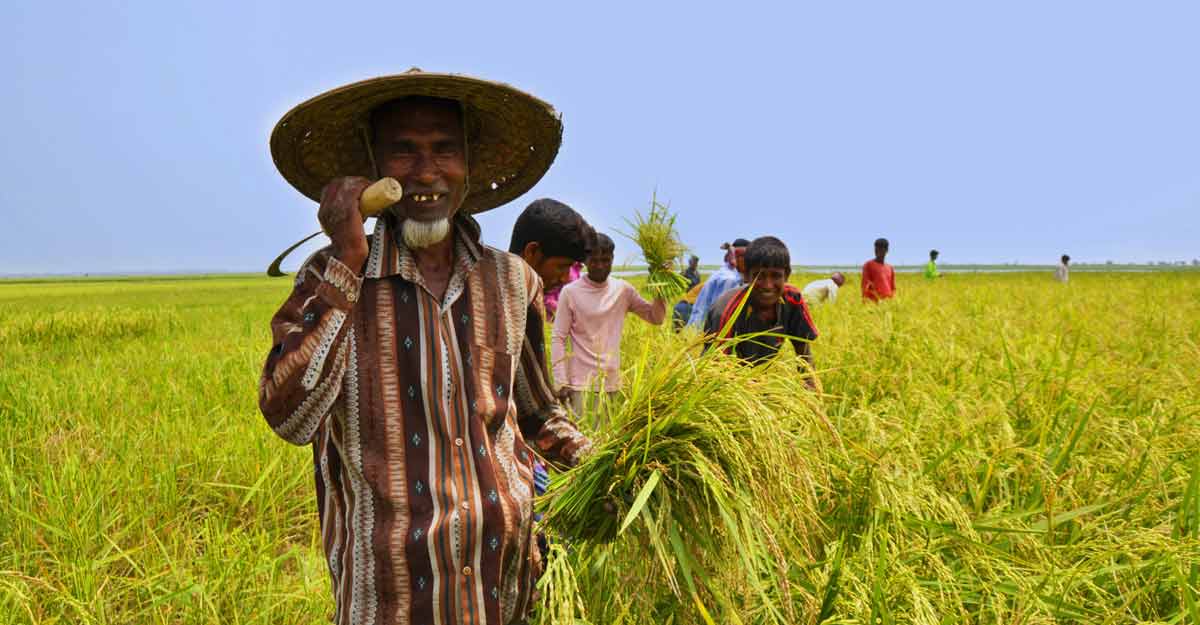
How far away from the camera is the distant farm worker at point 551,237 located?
7.98ft

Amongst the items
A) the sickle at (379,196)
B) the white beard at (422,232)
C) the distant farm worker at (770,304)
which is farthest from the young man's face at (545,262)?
the sickle at (379,196)

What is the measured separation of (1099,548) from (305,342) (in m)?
2.30

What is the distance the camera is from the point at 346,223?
1040mm

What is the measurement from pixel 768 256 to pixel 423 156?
6.97 feet

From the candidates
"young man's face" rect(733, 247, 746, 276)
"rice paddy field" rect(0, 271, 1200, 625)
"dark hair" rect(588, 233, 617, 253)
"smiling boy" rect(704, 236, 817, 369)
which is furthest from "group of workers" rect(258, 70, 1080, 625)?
"young man's face" rect(733, 247, 746, 276)

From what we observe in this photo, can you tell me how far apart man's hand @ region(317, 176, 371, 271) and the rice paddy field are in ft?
2.11

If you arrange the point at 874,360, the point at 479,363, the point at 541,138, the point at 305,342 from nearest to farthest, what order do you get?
the point at 305,342, the point at 479,363, the point at 541,138, the point at 874,360

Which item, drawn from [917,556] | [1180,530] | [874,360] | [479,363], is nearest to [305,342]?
[479,363]

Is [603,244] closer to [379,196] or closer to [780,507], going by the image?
[780,507]

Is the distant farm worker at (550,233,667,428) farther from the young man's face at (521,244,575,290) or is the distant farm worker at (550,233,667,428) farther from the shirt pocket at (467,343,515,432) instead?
the shirt pocket at (467,343,515,432)

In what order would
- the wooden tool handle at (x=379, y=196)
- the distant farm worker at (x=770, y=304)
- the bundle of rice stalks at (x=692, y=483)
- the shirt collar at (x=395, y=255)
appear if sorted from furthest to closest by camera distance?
the distant farm worker at (x=770, y=304) → the bundle of rice stalks at (x=692, y=483) → the shirt collar at (x=395, y=255) → the wooden tool handle at (x=379, y=196)

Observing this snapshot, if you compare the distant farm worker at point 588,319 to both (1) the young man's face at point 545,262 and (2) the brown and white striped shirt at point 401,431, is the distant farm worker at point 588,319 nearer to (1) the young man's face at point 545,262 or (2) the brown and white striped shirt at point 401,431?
(1) the young man's face at point 545,262

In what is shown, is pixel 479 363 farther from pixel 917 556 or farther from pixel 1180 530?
pixel 1180 530

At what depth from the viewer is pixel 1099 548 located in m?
1.96
